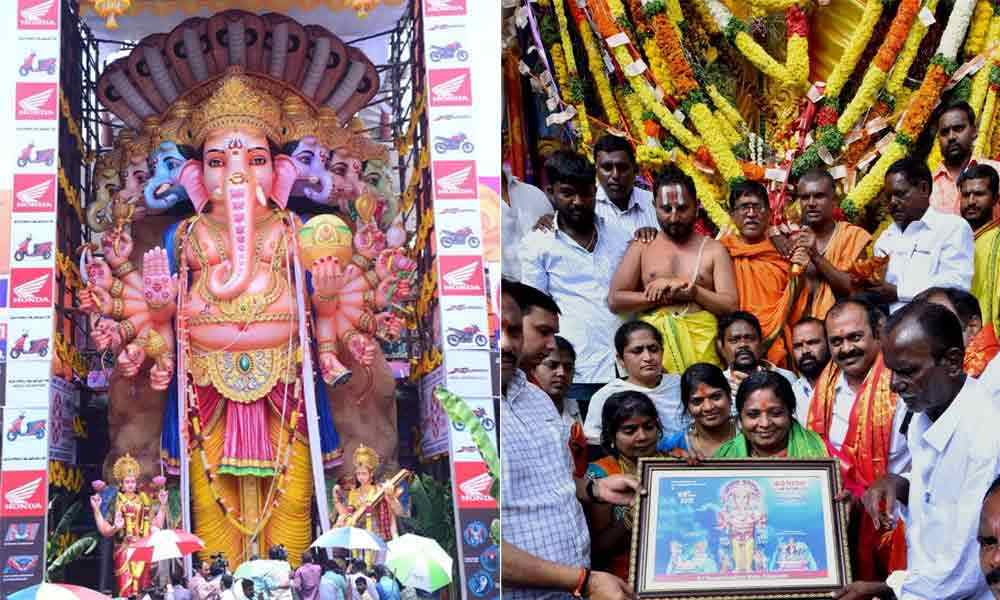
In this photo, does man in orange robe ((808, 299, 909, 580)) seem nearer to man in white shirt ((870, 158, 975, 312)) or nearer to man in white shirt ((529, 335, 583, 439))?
man in white shirt ((870, 158, 975, 312))

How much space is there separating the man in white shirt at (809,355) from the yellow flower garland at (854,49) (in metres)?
1.16

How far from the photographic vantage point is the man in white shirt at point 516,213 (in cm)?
478

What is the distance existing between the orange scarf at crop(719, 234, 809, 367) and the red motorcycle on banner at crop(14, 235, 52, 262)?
107 inches

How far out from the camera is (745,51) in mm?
5145

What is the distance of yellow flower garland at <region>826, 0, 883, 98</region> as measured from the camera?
5055mm

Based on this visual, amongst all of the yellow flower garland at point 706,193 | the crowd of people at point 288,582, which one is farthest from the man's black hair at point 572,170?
the crowd of people at point 288,582

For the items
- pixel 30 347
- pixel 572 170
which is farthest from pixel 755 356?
pixel 30 347

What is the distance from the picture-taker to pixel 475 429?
489cm

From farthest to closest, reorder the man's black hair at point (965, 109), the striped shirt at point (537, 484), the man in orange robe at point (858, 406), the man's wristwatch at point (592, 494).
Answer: the man's black hair at point (965, 109), the man in orange robe at point (858, 406), the man's wristwatch at point (592, 494), the striped shirt at point (537, 484)

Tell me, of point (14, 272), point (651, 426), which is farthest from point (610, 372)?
point (14, 272)

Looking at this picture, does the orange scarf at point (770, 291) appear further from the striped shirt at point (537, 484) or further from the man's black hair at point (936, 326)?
the striped shirt at point (537, 484)

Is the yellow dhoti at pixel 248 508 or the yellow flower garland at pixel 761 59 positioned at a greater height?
the yellow flower garland at pixel 761 59

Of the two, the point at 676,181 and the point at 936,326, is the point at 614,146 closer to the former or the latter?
the point at 676,181

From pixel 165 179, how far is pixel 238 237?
392mm
